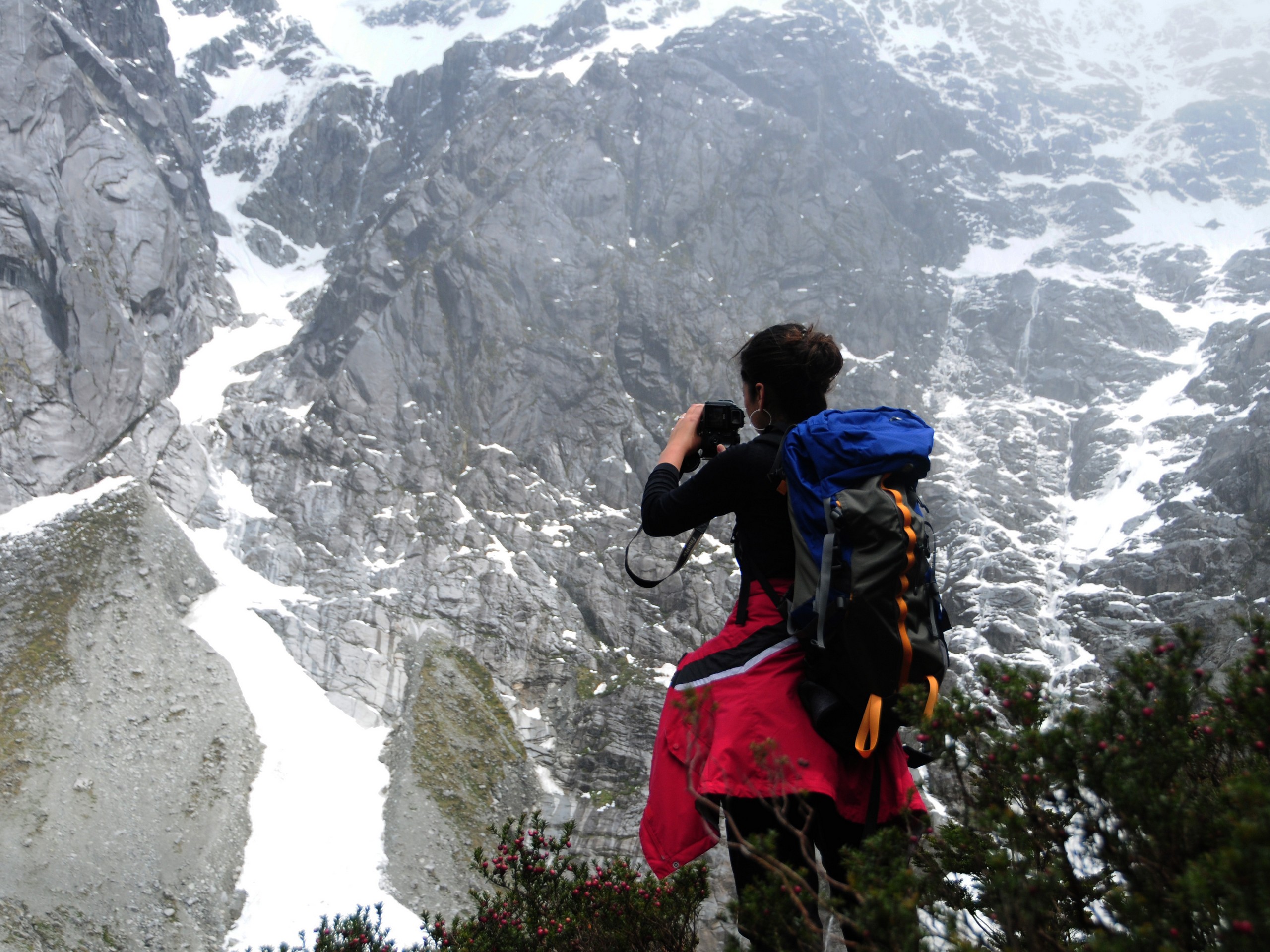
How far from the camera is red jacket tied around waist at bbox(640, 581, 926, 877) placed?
9.56ft

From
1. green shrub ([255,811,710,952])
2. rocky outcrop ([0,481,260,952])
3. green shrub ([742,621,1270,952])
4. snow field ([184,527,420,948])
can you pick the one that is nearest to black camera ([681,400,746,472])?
green shrub ([742,621,1270,952])

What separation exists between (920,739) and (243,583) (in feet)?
220

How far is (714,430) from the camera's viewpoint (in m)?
3.72

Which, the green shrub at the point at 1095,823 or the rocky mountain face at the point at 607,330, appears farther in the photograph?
the rocky mountain face at the point at 607,330

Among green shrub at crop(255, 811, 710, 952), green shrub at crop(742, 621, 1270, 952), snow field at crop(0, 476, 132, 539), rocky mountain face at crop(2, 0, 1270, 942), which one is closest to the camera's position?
green shrub at crop(742, 621, 1270, 952)

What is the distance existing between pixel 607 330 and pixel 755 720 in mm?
90766

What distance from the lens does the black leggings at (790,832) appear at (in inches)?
116

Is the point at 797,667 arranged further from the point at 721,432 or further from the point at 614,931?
the point at 614,931

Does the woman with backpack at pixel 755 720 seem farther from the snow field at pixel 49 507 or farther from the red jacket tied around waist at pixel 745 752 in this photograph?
the snow field at pixel 49 507

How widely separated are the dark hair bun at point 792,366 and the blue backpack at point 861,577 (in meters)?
0.48

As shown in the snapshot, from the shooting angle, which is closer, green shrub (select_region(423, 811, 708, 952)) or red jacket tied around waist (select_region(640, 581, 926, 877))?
red jacket tied around waist (select_region(640, 581, 926, 877))

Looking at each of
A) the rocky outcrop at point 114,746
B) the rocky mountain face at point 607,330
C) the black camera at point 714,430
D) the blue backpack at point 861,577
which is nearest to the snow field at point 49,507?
the rocky outcrop at point 114,746

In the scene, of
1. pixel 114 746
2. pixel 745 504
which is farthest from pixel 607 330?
pixel 745 504

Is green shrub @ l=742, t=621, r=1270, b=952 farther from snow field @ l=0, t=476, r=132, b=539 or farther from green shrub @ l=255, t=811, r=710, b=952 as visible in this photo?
snow field @ l=0, t=476, r=132, b=539
